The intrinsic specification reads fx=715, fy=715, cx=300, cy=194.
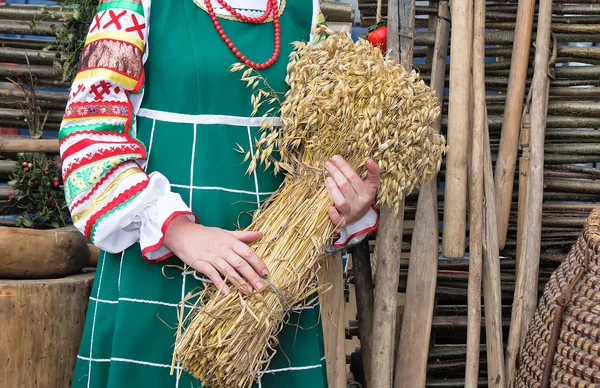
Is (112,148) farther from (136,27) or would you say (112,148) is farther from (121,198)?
(136,27)

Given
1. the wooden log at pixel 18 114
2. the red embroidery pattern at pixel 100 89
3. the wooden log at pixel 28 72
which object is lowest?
the wooden log at pixel 18 114

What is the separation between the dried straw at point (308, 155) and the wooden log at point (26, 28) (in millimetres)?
1788

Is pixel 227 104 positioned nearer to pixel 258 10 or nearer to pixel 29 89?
pixel 258 10

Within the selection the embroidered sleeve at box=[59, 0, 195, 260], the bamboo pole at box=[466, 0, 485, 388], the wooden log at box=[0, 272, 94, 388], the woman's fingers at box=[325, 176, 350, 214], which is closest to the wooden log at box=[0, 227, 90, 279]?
the wooden log at box=[0, 272, 94, 388]

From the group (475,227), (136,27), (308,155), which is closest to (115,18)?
(136,27)

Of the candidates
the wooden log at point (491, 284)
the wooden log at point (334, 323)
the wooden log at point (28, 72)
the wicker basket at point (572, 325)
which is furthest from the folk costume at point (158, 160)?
the wooden log at point (28, 72)

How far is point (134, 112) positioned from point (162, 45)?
0.51 ft

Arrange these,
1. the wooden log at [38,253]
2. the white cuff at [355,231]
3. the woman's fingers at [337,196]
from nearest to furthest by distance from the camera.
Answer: the woman's fingers at [337,196] → the white cuff at [355,231] → the wooden log at [38,253]

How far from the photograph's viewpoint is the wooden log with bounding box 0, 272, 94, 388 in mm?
1998

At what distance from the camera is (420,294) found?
227 centimetres

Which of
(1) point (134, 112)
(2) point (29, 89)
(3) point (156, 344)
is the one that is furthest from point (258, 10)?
(2) point (29, 89)

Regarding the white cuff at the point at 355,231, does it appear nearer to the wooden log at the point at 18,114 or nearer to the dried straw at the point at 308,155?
the dried straw at the point at 308,155

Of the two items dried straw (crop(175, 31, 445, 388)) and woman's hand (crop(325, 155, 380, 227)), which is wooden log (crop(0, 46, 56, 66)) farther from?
woman's hand (crop(325, 155, 380, 227))

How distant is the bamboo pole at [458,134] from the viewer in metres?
2.14
